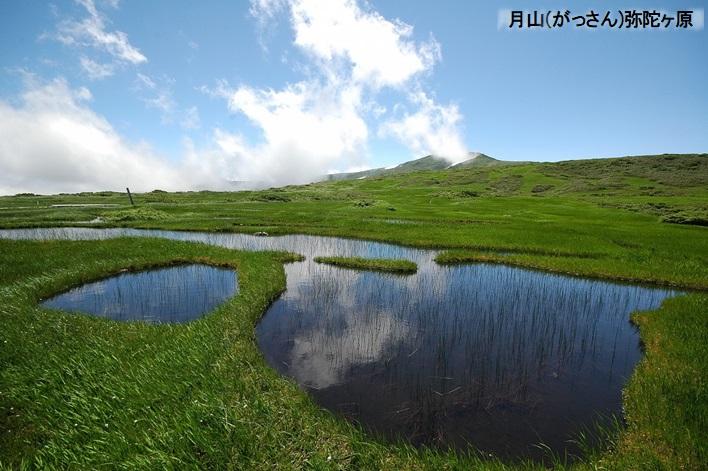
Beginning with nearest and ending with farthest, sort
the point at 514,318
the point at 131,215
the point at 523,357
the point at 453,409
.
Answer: the point at 453,409 < the point at 523,357 < the point at 514,318 < the point at 131,215

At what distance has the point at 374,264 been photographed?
2830cm

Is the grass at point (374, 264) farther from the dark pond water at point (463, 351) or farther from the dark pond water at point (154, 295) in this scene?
the dark pond water at point (154, 295)

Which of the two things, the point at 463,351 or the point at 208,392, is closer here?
the point at 208,392

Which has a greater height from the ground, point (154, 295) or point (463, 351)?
point (154, 295)

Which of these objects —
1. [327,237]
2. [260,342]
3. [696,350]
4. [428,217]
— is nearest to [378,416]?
[260,342]

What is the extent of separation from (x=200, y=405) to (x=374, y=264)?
2001 cm

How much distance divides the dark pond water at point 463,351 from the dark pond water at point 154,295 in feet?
14.4

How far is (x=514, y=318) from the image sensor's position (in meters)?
18.2

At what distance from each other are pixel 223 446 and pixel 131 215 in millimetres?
62044

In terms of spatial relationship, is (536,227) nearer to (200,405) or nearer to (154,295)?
(154,295)

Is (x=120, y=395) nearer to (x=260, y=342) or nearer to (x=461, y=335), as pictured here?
(x=260, y=342)

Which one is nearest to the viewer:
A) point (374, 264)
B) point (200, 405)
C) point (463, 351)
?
point (200, 405)

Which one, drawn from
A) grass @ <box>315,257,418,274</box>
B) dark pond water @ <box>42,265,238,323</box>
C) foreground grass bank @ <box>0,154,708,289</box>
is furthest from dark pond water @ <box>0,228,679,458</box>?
foreground grass bank @ <box>0,154,708,289</box>

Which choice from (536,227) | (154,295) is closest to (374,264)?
(154,295)
